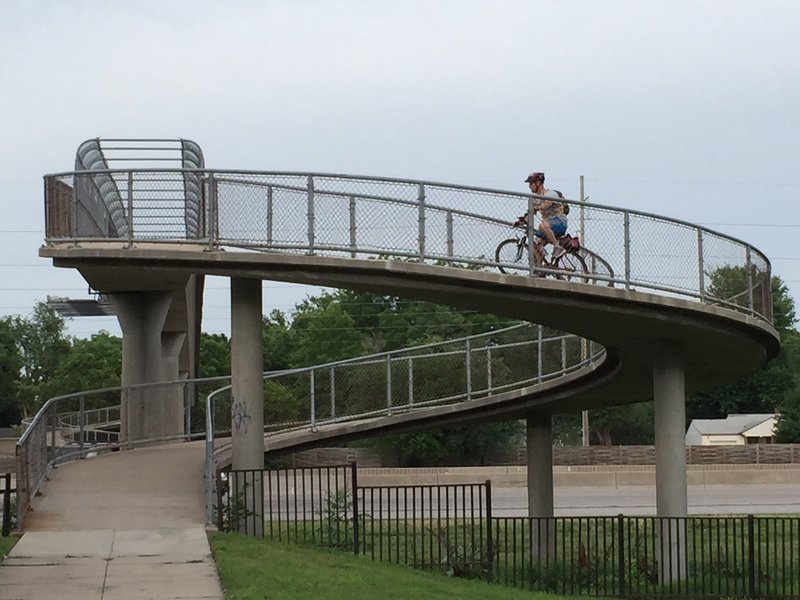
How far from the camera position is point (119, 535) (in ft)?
57.8

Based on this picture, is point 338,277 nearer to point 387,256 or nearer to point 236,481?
point 387,256

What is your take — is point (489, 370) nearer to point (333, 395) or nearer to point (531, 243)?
point (333, 395)

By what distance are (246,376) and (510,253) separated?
14.1 feet

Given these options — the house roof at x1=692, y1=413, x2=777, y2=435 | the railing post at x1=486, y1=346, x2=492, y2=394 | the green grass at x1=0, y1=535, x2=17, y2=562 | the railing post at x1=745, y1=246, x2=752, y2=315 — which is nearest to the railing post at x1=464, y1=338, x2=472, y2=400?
the railing post at x1=486, y1=346, x2=492, y2=394

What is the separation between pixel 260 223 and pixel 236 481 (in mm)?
3663

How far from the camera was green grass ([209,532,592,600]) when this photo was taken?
14.0 meters

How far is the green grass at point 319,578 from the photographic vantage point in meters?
14.0

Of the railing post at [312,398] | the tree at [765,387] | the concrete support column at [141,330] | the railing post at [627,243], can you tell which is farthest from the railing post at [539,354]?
the tree at [765,387]

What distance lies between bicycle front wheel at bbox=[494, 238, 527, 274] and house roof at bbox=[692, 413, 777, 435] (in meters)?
62.9

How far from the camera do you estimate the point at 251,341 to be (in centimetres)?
2045

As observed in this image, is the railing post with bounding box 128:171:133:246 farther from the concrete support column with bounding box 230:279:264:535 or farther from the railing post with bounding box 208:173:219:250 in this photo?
the concrete support column with bounding box 230:279:264:535

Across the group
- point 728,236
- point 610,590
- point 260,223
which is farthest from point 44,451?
point 728,236

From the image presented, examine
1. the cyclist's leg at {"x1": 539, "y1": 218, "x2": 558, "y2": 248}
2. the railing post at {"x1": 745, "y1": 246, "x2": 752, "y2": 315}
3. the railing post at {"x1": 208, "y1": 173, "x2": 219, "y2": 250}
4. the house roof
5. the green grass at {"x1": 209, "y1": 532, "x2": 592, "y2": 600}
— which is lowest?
the green grass at {"x1": 209, "y1": 532, "x2": 592, "y2": 600}

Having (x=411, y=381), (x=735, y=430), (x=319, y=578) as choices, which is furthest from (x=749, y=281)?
(x=735, y=430)
